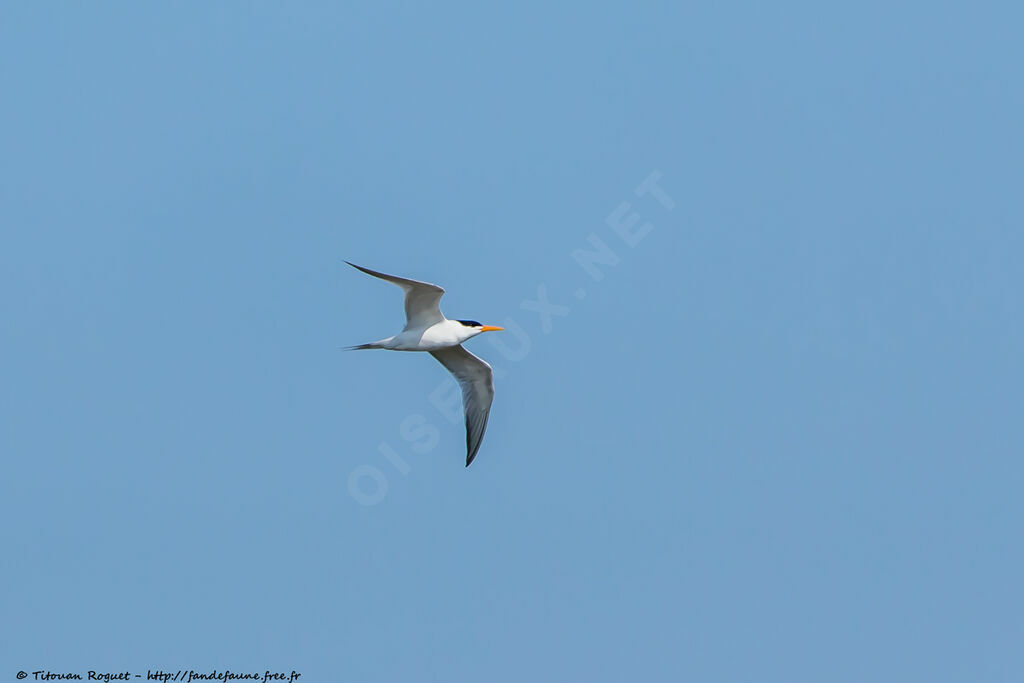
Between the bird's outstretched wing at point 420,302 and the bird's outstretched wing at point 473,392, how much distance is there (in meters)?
1.67

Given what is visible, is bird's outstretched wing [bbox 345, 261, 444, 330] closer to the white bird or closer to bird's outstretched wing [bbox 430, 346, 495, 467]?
the white bird

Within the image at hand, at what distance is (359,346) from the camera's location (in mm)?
17875

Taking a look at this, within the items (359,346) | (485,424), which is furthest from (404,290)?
(485,424)

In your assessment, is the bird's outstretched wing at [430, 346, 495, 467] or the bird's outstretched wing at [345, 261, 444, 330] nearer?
the bird's outstretched wing at [345, 261, 444, 330]

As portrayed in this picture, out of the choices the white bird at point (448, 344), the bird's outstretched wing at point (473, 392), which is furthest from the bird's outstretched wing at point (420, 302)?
the bird's outstretched wing at point (473, 392)

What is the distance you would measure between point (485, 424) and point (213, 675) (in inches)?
251

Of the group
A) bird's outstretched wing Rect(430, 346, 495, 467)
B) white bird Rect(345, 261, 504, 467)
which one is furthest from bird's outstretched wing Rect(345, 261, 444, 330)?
bird's outstretched wing Rect(430, 346, 495, 467)

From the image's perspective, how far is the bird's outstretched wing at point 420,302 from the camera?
17.1 meters

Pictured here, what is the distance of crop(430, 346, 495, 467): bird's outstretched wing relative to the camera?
20156 mm

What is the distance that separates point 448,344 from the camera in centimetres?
1877

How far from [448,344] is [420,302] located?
1.12 metres

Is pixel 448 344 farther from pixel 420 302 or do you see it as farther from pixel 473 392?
pixel 473 392

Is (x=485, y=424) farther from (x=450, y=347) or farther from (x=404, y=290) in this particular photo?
(x=404, y=290)

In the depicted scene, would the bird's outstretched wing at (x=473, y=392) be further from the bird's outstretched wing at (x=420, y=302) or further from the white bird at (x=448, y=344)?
the bird's outstretched wing at (x=420, y=302)
